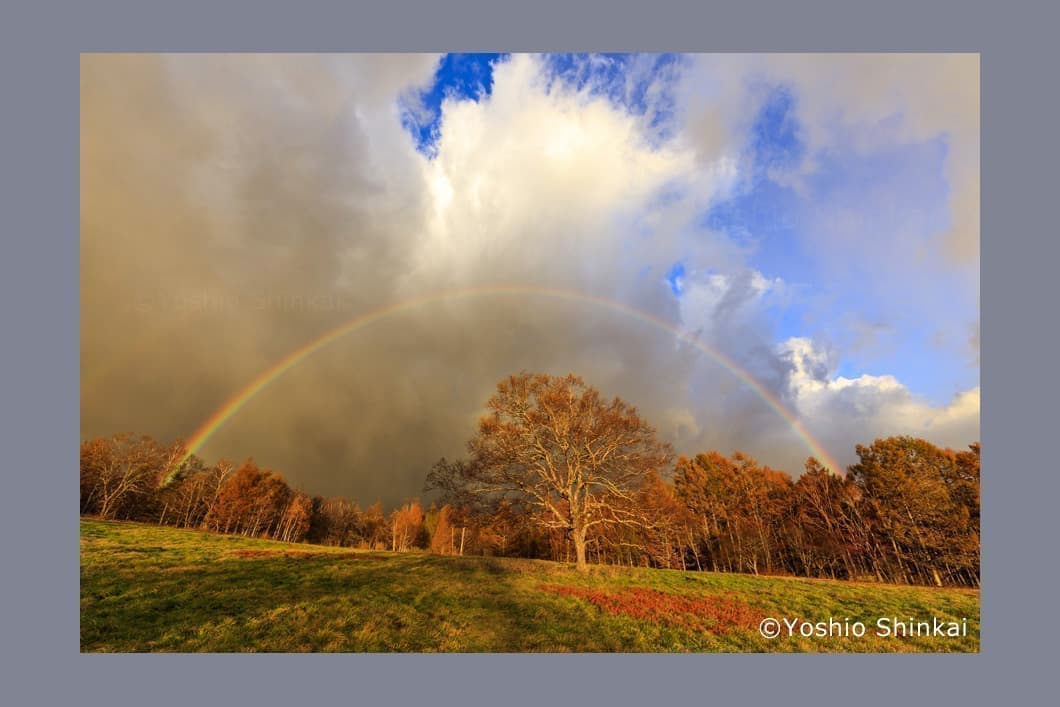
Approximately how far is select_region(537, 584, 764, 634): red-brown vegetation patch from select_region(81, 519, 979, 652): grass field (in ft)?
0.18

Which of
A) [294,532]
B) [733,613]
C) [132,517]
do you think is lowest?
[294,532]

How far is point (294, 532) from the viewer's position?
69438mm

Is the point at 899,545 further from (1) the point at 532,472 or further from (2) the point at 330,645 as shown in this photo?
(2) the point at 330,645

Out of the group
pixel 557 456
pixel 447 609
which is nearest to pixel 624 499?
pixel 557 456

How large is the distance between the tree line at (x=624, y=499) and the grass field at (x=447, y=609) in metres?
3.59

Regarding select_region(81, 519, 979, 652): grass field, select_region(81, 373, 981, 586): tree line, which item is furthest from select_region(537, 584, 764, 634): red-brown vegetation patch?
select_region(81, 373, 981, 586): tree line

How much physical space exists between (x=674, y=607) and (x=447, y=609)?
7.54 meters

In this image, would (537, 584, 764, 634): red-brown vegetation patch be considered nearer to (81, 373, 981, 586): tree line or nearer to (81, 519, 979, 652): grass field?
(81, 519, 979, 652): grass field

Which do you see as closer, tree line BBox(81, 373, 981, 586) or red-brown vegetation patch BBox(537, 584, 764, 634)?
red-brown vegetation patch BBox(537, 584, 764, 634)

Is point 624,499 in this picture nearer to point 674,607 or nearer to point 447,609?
point 674,607

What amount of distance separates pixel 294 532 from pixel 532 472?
231 ft

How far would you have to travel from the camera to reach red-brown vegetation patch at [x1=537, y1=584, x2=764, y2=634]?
11961 millimetres

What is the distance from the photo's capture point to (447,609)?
1219cm

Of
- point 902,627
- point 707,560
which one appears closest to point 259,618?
point 902,627
